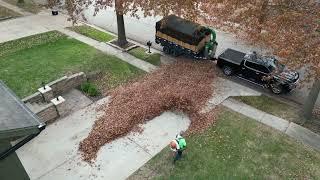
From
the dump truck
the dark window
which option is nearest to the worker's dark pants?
the dark window

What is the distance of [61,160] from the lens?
13.4m

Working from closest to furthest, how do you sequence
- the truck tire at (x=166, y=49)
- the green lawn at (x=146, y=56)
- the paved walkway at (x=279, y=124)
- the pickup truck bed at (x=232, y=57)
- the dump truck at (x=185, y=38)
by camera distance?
the paved walkway at (x=279, y=124) → the pickup truck bed at (x=232, y=57) → the dump truck at (x=185, y=38) → the green lawn at (x=146, y=56) → the truck tire at (x=166, y=49)

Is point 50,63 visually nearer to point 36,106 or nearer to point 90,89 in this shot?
point 90,89

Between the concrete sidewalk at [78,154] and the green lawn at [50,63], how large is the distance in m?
3.24

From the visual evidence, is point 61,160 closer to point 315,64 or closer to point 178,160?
point 178,160

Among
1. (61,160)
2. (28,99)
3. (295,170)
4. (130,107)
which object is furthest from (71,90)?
(295,170)

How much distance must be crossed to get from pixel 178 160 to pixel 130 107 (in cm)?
395

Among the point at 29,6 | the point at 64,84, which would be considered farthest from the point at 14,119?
the point at 29,6

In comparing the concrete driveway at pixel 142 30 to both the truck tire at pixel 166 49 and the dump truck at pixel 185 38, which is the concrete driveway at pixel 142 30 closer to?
the truck tire at pixel 166 49

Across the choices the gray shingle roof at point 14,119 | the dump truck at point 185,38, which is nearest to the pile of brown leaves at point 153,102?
the dump truck at point 185,38

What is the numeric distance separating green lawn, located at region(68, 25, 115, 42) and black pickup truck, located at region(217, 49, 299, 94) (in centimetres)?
858

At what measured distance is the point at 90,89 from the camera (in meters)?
17.3

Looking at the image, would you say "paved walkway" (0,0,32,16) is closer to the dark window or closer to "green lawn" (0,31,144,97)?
"green lawn" (0,31,144,97)

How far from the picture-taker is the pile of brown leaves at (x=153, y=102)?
14625 millimetres
